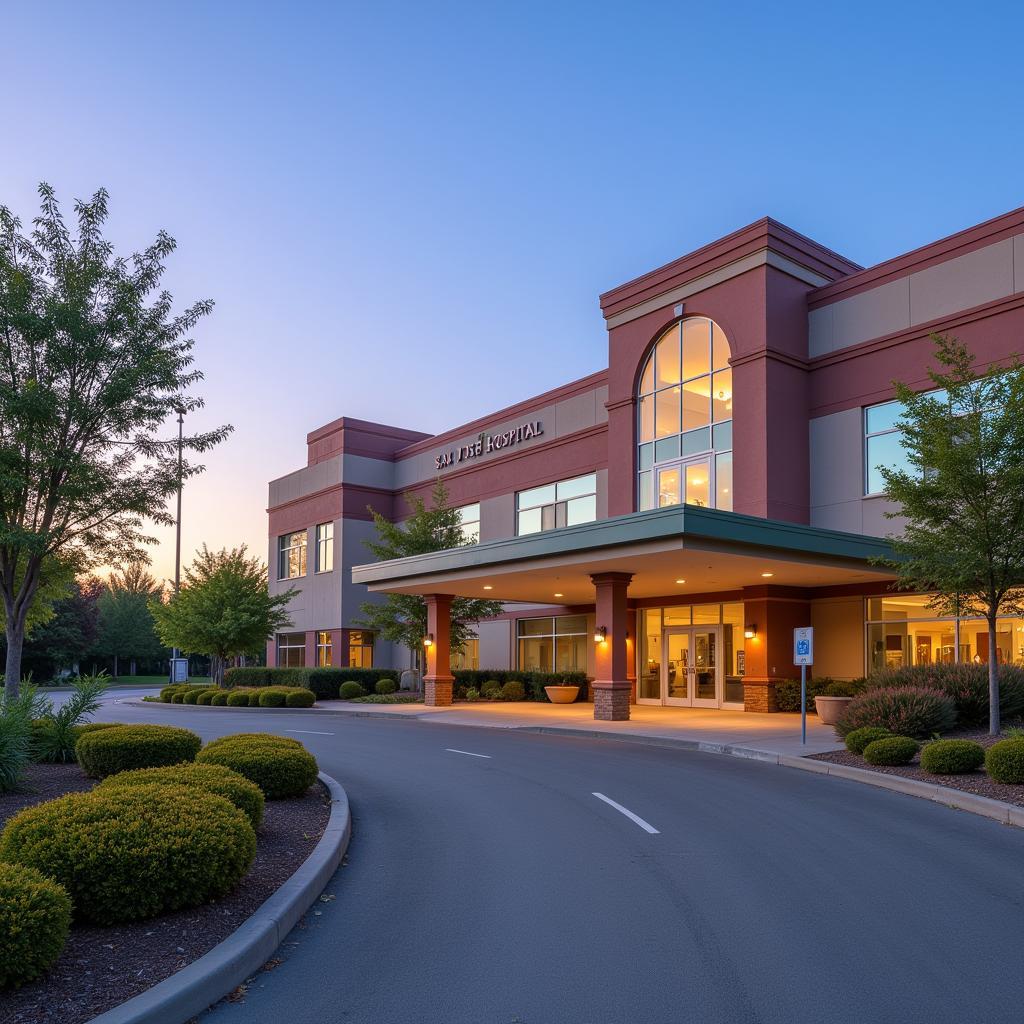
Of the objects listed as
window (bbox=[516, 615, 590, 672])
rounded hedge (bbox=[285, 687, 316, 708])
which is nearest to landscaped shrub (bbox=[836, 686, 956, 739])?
window (bbox=[516, 615, 590, 672])

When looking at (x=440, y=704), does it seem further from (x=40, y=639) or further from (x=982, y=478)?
(x=40, y=639)

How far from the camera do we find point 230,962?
548 centimetres

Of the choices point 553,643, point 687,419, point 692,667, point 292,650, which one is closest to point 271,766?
point 692,667

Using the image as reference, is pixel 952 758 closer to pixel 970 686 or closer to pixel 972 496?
pixel 972 496

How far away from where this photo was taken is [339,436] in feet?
158

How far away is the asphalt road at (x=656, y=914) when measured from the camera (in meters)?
5.32

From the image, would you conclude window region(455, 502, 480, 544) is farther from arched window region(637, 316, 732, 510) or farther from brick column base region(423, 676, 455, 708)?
arched window region(637, 316, 732, 510)

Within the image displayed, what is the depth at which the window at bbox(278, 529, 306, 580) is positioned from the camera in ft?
168

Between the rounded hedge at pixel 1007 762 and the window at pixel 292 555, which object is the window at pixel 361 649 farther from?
the rounded hedge at pixel 1007 762

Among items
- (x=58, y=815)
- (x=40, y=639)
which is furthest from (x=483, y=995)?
(x=40, y=639)

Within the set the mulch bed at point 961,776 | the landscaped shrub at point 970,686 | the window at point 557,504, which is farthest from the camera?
the window at point 557,504

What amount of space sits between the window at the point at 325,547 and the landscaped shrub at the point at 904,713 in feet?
109

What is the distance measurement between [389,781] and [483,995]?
9.08 m

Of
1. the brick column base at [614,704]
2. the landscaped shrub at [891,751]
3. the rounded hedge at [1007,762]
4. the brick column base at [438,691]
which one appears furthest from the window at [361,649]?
the rounded hedge at [1007,762]
